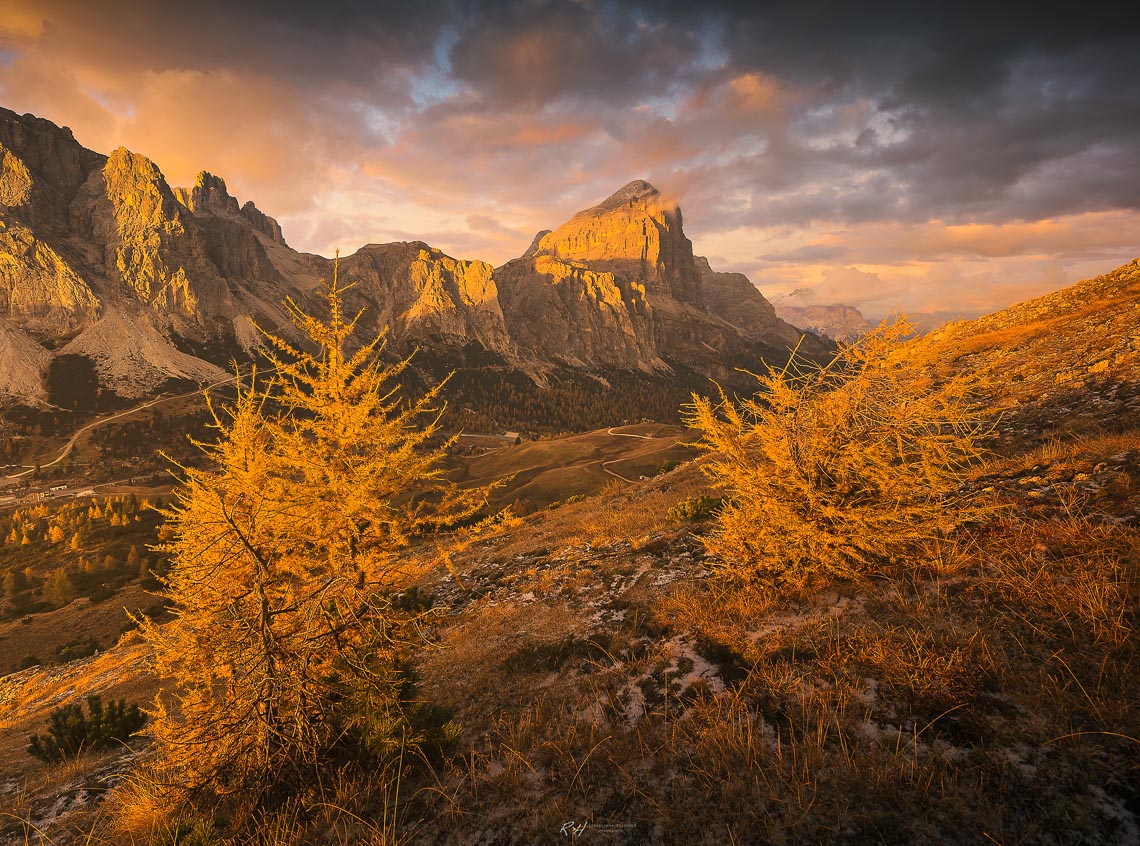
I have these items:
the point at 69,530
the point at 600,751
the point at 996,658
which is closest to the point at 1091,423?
the point at 996,658

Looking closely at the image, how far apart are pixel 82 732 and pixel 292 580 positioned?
7608 mm

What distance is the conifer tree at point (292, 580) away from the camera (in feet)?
15.3

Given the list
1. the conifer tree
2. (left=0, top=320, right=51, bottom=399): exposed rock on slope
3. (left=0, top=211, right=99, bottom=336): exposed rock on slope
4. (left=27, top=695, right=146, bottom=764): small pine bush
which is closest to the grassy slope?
the conifer tree

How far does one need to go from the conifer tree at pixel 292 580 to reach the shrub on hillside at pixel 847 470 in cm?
544

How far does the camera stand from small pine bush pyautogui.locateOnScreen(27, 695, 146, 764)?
1097cm

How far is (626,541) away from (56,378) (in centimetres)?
26119

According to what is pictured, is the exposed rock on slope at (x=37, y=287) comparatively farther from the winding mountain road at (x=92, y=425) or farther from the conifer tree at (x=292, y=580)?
the conifer tree at (x=292, y=580)

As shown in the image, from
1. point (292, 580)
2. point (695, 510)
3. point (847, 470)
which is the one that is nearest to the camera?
point (847, 470)

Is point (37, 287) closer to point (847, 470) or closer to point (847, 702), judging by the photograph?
point (847, 470)

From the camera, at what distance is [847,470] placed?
7.07 metres

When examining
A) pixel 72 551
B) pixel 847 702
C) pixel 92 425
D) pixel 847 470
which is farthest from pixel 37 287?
pixel 847 702

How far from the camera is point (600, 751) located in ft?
15.1

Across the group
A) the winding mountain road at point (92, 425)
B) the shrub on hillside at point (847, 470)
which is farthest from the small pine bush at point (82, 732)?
the winding mountain road at point (92, 425)

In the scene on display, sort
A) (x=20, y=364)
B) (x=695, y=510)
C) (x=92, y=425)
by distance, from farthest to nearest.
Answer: (x=20, y=364) → (x=92, y=425) → (x=695, y=510)
